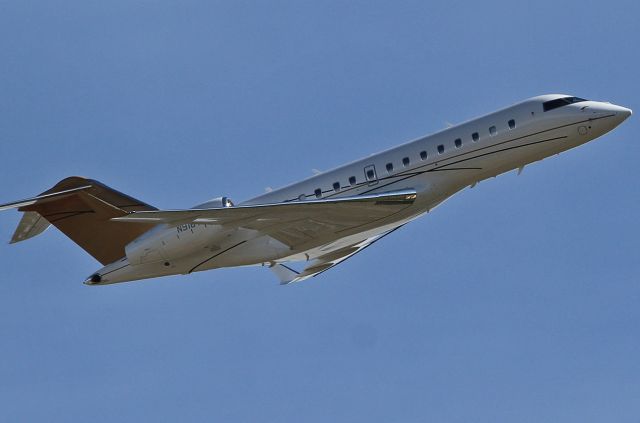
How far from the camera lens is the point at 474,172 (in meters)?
24.3

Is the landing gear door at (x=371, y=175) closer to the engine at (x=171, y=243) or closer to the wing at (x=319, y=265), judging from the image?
the wing at (x=319, y=265)

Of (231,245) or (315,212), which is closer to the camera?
(315,212)

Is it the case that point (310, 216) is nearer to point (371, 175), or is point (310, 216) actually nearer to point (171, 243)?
point (371, 175)

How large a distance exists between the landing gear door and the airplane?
0.03m

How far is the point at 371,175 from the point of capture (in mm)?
24531

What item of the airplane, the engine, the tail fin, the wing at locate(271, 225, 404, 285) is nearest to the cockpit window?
the airplane

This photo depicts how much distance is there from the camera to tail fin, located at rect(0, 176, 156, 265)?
25.3 m

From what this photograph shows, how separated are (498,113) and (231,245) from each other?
7.71 m

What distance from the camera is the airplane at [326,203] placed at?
23906mm

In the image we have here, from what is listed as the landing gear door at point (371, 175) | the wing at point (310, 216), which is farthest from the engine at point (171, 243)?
the landing gear door at point (371, 175)

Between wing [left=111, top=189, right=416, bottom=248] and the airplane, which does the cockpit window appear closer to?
the airplane

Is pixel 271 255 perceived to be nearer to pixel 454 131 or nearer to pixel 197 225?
pixel 197 225

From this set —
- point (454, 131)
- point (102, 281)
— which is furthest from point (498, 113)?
point (102, 281)

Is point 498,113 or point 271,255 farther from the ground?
point 498,113
